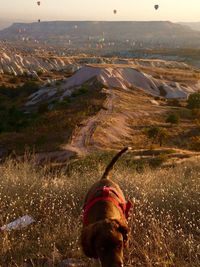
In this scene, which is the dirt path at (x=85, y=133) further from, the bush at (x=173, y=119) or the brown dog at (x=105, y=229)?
the brown dog at (x=105, y=229)

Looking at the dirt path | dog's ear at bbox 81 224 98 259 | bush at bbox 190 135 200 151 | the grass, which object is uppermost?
dog's ear at bbox 81 224 98 259

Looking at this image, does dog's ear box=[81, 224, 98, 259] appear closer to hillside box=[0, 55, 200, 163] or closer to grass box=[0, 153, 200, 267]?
grass box=[0, 153, 200, 267]

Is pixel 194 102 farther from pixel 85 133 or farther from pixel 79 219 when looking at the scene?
pixel 79 219

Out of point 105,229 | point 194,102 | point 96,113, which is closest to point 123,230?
point 105,229

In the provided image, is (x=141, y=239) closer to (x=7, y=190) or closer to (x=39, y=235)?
(x=39, y=235)

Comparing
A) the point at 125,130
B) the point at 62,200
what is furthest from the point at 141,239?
the point at 125,130

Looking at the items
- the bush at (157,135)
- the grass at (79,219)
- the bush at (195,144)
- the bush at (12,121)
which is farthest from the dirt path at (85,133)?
the grass at (79,219)

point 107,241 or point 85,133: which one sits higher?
point 107,241

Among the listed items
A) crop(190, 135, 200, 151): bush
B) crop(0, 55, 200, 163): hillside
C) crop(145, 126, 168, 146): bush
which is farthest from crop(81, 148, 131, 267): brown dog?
crop(145, 126, 168, 146): bush
